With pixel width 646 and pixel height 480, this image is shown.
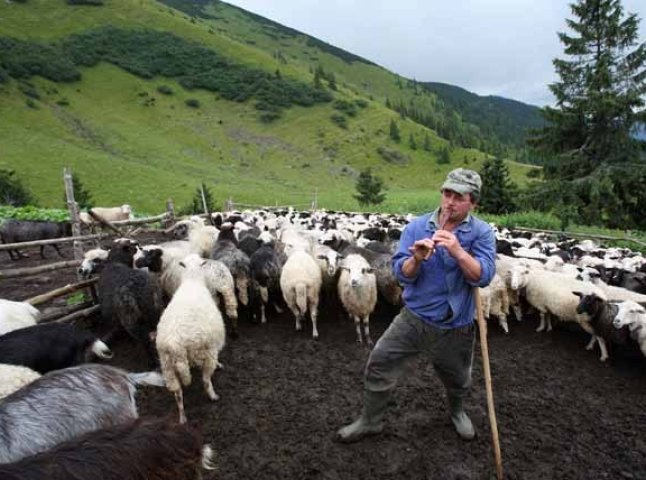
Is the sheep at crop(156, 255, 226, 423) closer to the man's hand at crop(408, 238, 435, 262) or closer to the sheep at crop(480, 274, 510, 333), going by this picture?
the man's hand at crop(408, 238, 435, 262)

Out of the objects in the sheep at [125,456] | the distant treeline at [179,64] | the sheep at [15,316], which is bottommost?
the sheep at [15,316]

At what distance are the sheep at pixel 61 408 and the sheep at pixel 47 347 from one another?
1189 mm

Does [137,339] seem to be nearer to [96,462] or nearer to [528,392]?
[96,462]

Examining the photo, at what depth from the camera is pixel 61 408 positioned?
10.6 ft

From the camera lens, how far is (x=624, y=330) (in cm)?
593

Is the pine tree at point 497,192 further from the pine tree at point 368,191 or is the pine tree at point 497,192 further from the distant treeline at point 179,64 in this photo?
the distant treeline at point 179,64

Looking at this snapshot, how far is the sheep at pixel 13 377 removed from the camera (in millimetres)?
3725

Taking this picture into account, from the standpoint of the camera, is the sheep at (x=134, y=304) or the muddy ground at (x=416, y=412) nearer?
the muddy ground at (x=416, y=412)

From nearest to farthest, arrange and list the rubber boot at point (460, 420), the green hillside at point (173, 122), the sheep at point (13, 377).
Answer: the sheep at point (13, 377)
the rubber boot at point (460, 420)
the green hillside at point (173, 122)

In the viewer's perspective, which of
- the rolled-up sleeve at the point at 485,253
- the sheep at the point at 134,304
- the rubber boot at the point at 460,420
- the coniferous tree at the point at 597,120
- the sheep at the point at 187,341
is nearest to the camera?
the rolled-up sleeve at the point at 485,253

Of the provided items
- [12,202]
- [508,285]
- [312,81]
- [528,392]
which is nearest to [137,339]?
[528,392]

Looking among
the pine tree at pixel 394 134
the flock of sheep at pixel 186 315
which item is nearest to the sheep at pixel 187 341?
the flock of sheep at pixel 186 315

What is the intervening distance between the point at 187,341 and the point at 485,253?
342cm

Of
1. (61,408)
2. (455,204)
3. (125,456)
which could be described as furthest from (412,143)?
(125,456)
